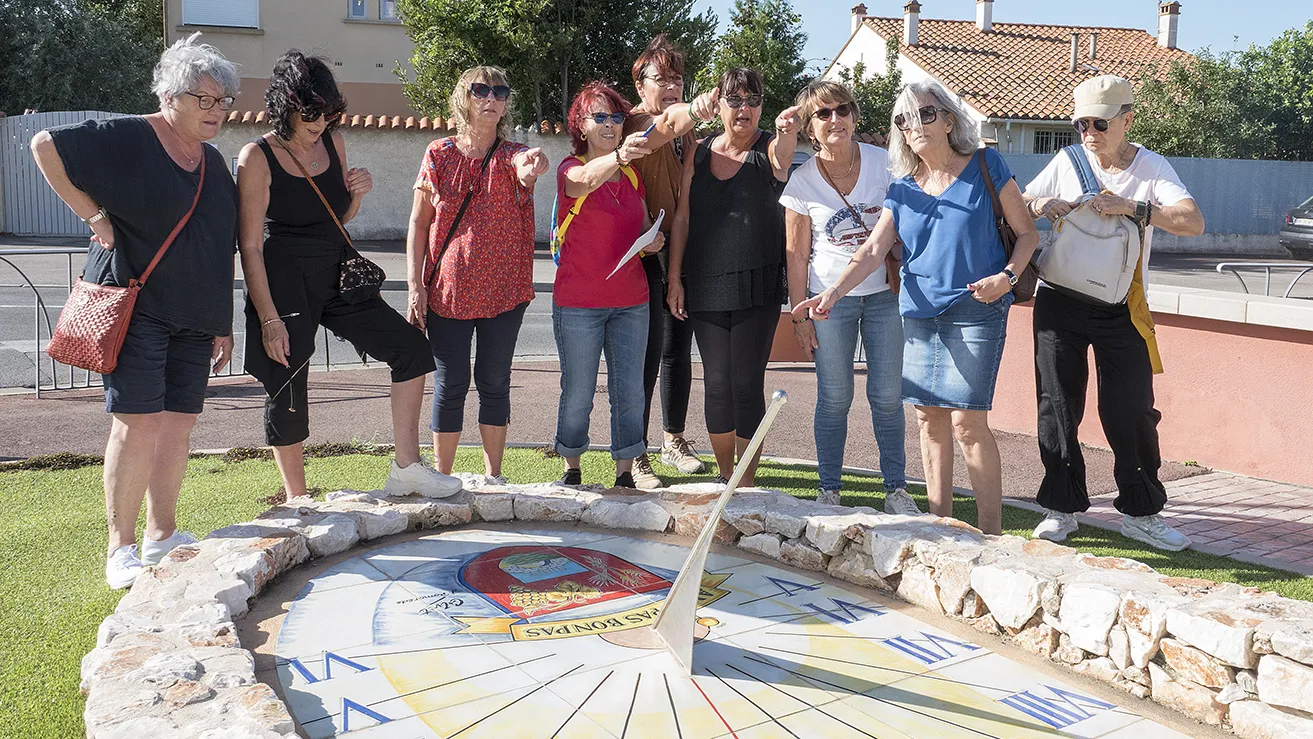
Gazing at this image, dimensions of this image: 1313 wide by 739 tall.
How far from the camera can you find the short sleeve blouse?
4.64 meters

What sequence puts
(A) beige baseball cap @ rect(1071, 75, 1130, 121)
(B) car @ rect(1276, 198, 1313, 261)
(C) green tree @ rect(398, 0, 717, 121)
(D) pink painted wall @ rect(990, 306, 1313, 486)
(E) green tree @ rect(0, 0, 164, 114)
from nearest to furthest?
(A) beige baseball cap @ rect(1071, 75, 1130, 121) → (D) pink painted wall @ rect(990, 306, 1313, 486) → (C) green tree @ rect(398, 0, 717, 121) → (B) car @ rect(1276, 198, 1313, 261) → (E) green tree @ rect(0, 0, 164, 114)

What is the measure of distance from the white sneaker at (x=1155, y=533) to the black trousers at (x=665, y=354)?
2179mm

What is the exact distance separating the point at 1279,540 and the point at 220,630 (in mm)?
4335

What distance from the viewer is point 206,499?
5.28 meters

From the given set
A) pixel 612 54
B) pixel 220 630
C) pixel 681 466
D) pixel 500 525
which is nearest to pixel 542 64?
pixel 612 54

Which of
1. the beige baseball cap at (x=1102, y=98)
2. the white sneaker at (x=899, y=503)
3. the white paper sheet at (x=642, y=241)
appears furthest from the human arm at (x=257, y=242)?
the beige baseball cap at (x=1102, y=98)

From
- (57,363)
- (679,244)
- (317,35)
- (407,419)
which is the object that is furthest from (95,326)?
(317,35)

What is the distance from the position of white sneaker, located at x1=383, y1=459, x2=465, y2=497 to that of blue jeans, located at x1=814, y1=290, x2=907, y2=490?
1650 millimetres

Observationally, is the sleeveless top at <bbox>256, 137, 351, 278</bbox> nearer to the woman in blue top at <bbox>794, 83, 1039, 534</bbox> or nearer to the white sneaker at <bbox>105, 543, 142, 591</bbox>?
the white sneaker at <bbox>105, 543, 142, 591</bbox>

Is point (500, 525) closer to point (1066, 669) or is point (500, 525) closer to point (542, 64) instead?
point (1066, 669)

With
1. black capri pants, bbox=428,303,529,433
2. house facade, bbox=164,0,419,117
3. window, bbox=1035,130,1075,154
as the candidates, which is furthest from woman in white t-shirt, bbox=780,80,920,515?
window, bbox=1035,130,1075,154

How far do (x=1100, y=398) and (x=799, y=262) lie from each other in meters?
1.45

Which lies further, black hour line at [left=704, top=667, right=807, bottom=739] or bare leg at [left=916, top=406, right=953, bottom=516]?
bare leg at [left=916, top=406, right=953, bottom=516]

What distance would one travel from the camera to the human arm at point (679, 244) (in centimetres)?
501
